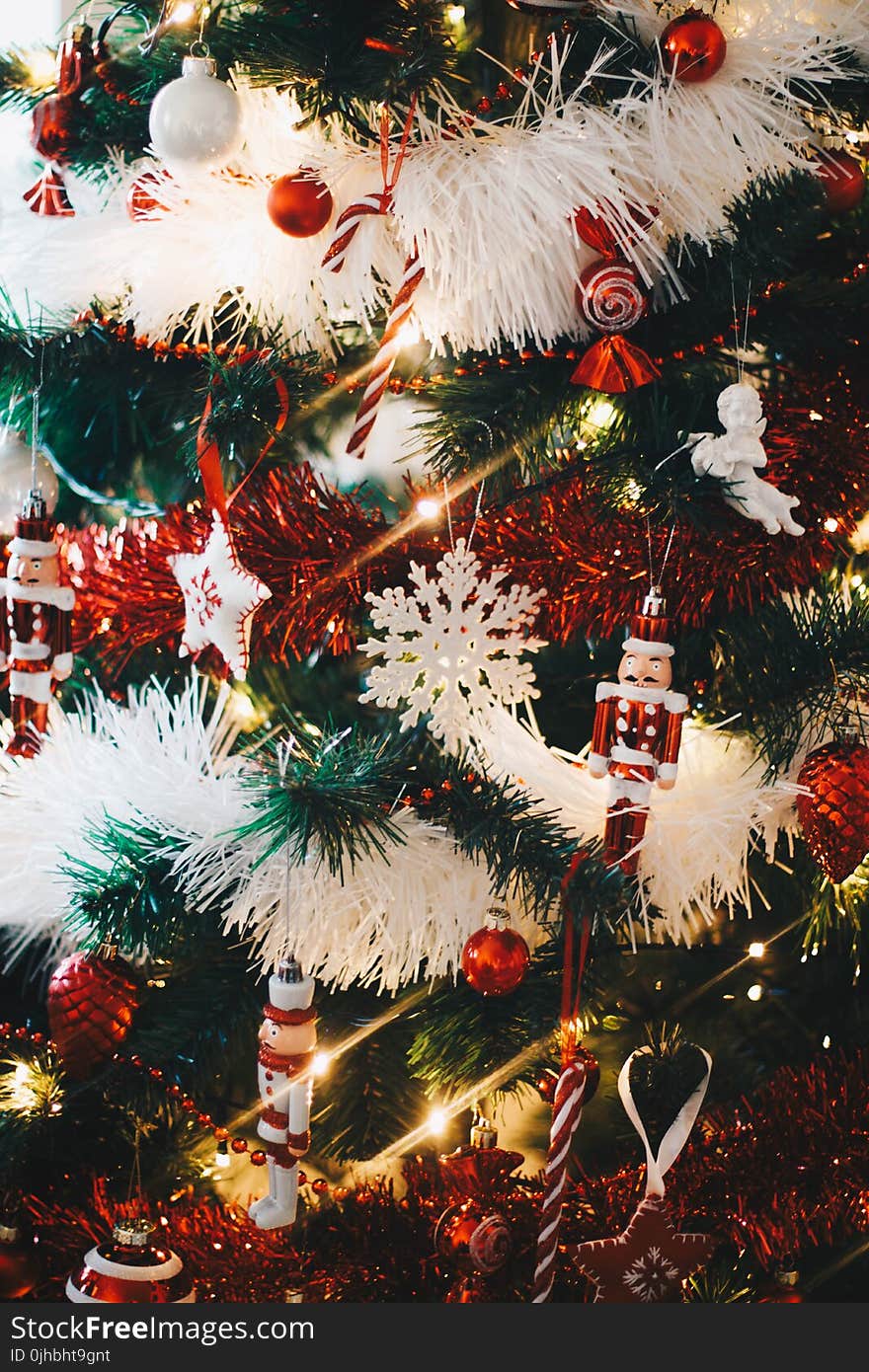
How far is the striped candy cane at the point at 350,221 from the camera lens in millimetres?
711

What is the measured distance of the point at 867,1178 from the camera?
81cm

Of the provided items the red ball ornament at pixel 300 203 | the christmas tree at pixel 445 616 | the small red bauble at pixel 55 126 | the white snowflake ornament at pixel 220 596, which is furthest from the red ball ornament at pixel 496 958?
the small red bauble at pixel 55 126

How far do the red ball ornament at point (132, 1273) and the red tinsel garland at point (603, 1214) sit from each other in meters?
0.02

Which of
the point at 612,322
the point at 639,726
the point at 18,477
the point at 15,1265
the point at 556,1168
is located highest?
the point at 612,322

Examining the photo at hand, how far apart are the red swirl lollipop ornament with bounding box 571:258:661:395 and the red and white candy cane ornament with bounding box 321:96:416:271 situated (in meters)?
0.13

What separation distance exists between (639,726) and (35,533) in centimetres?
42

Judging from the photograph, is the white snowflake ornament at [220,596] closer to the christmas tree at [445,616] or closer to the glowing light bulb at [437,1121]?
the christmas tree at [445,616]

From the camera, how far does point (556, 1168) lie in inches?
29.2

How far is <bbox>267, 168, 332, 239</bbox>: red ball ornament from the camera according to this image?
0.72 meters

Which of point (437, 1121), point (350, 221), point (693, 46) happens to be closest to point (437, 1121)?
point (437, 1121)

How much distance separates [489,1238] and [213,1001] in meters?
0.24

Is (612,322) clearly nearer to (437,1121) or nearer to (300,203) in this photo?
Result: (300,203)

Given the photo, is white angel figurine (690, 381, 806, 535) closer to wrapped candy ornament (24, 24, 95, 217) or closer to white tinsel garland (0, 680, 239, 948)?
white tinsel garland (0, 680, 239, 948)

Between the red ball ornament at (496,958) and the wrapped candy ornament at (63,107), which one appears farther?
the wrapped candy ornament at (63,107)
